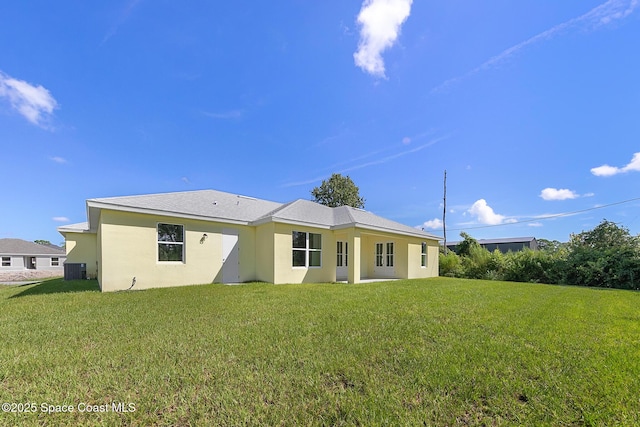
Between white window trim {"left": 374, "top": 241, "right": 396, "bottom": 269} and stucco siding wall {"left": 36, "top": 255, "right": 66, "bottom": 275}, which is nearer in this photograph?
white window trim {"left": 374, "top": 241, "right": 396, "bottom": 269}

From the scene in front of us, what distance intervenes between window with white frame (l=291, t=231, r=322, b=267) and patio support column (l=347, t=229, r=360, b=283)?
152 centimetres

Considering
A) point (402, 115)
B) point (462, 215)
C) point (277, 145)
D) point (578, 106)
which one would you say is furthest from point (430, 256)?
point (462, 215)

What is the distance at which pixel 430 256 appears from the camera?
17.5 meters

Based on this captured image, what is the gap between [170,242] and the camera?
10.6 metres

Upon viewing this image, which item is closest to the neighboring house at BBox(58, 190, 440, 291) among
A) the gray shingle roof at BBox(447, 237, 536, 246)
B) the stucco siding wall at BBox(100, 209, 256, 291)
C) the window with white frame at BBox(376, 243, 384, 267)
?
the stucco siding wall at BBox(100, 209, 256, 291)

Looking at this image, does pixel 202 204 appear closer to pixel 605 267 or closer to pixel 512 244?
pixel 605 267

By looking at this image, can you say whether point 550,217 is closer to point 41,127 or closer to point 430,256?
point 430,256

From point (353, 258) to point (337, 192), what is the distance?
62.4 feet

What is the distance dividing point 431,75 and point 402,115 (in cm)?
264

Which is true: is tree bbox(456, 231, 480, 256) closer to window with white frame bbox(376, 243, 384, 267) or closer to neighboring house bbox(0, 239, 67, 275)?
window with white frame bbox(376, 243, 384, 267)

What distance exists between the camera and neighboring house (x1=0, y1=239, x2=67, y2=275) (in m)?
33.3

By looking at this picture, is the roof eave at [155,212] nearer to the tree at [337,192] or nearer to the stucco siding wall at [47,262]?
the tree at [337,192]

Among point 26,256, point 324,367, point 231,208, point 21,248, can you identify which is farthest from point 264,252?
point 21,248

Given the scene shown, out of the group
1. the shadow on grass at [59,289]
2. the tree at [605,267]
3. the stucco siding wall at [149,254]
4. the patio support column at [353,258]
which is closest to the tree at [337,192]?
the patio support column at [353,258]
